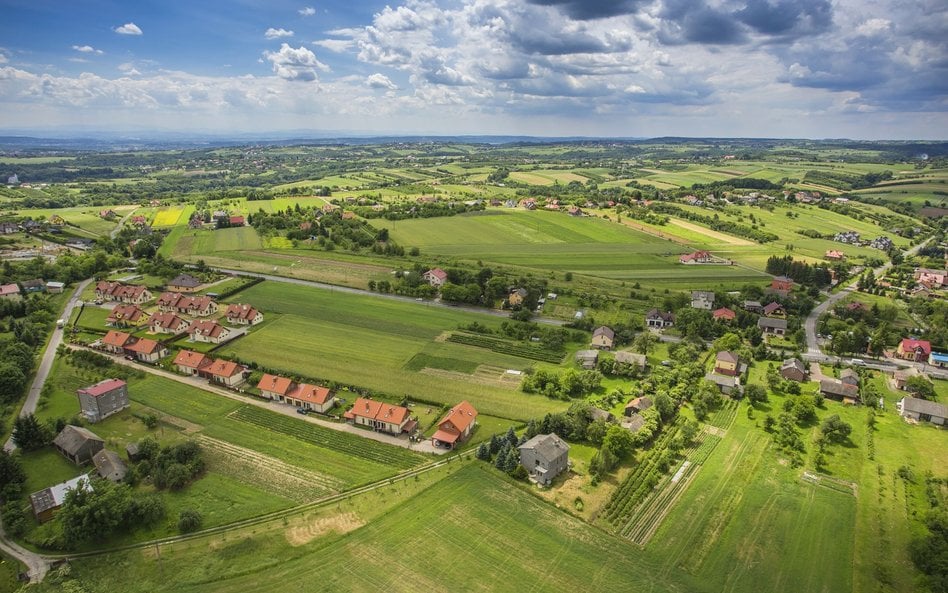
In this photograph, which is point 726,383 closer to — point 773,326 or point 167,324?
point 773,326

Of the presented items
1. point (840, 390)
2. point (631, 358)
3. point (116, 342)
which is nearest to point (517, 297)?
point (631, 358)

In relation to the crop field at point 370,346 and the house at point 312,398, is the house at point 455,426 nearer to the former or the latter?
the crop field at point 370,346

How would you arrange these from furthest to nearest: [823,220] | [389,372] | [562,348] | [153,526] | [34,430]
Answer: [823,220]
[562,348]
[389,372]
[34,430]
[153,526]

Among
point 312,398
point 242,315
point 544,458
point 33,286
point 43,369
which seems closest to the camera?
point 544,458

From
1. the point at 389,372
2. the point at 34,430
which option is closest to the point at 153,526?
the point at 34,430

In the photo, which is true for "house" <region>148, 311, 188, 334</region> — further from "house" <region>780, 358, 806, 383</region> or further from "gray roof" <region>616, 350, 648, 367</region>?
"house" <region>780, 358, 806, 383</region>

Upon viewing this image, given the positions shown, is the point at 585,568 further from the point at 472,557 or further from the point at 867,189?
the point at 867,189

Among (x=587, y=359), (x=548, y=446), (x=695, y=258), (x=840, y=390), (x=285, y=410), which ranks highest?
(x=695, y=258)
